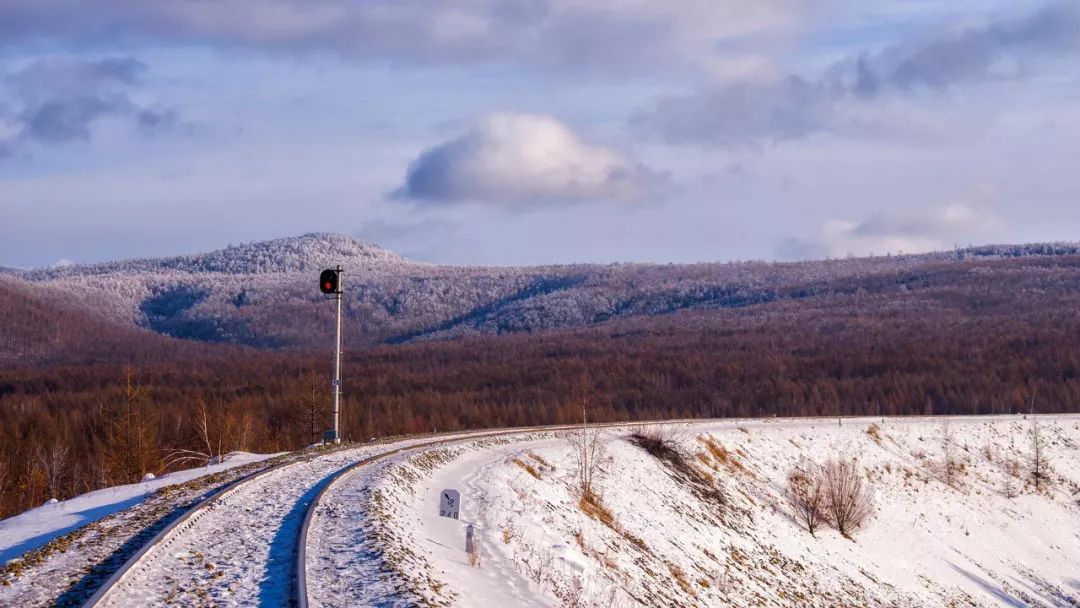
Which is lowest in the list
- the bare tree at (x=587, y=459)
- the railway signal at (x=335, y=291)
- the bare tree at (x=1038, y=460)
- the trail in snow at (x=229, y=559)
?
the bare tree at (x=1038, y=460)

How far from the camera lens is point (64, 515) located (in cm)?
2109

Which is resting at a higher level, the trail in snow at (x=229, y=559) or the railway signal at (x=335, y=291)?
the railway signal at (x=335, y=291)

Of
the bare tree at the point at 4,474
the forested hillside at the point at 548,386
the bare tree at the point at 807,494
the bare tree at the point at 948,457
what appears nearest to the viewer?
the bare tree at the point at 807,494

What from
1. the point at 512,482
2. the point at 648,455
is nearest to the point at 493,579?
the point at 512,482

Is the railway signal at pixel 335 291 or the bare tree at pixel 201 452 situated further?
the bare tree at pixel 201 452

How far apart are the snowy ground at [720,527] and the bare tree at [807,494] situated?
1.98 ft

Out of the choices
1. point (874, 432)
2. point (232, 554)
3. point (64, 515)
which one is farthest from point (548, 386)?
point (232, 554)

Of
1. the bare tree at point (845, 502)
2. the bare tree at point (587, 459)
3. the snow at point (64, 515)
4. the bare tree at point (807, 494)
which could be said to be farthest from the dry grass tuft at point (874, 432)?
the snow at point (64, 515)

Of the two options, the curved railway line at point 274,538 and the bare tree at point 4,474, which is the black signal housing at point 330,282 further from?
the bare tree at point 4,474

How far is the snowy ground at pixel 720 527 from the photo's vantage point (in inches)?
711

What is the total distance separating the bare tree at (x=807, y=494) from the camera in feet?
140

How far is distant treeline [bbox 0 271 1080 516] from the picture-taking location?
218ft

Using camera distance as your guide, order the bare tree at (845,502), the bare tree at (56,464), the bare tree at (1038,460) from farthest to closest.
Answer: the bare tree at (56,464) → the bare tree at (1038,460) → the bare tree at (845,502)

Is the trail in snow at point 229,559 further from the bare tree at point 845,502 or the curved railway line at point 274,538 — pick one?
the bare tree at point 845,502
